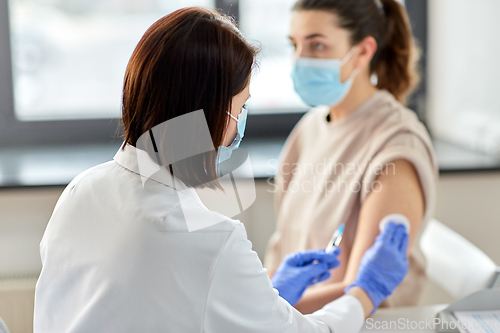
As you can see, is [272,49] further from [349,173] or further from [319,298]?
[319,298]

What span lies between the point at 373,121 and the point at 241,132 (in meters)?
0.57

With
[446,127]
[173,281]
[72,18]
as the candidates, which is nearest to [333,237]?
[173,281]

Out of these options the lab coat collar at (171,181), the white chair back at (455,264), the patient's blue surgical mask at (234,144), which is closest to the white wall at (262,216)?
the white chair back at (455,264)

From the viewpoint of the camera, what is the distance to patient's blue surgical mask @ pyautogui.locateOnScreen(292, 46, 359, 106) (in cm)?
131

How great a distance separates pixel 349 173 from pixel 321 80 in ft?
0.92

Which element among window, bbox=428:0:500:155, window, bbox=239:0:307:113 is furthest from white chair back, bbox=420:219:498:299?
window, bbox=239:0:307:113

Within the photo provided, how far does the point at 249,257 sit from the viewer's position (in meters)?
0.68

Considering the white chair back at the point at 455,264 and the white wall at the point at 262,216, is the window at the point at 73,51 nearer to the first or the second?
the white wall at the point at 262,216

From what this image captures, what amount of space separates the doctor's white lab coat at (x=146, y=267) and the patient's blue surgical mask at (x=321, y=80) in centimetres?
72

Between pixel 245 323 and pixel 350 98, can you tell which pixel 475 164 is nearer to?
pixel 350 98

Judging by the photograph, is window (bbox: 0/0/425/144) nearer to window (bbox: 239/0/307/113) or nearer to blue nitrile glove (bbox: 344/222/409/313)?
window (bbox: 239/0/307/113)

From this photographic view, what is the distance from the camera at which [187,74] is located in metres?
0.66

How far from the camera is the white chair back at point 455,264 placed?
3.77 ft

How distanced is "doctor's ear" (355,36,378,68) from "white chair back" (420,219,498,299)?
1.81ft
